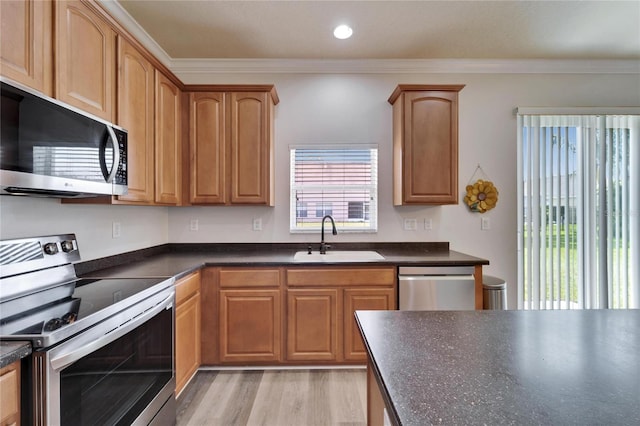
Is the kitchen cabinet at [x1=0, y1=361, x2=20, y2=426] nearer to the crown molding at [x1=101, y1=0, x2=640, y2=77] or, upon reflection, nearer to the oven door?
the oven door

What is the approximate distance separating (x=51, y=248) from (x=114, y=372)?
77 cm

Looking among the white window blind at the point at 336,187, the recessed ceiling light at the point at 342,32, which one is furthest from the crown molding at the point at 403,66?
the white window blind at the point at 336,187

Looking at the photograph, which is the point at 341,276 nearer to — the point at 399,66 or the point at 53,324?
the point at 53,324

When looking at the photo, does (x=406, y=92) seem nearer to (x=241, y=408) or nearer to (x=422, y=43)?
(x=422, y=43)

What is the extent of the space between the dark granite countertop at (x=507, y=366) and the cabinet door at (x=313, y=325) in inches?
50.8

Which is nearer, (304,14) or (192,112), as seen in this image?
(304,14)

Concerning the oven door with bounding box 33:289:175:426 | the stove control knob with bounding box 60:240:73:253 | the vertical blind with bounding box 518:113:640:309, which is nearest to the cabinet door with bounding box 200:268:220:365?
the oven door with bounding box 33:289:175:426

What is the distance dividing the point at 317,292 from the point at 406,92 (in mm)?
1884

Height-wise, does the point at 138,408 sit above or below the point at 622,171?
below

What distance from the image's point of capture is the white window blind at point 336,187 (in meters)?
3.10

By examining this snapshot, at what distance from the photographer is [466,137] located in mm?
3105

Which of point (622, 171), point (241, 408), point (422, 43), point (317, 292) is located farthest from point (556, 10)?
point (241, 408)

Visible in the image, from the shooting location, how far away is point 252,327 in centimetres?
243

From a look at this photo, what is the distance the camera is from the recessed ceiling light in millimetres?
2491
